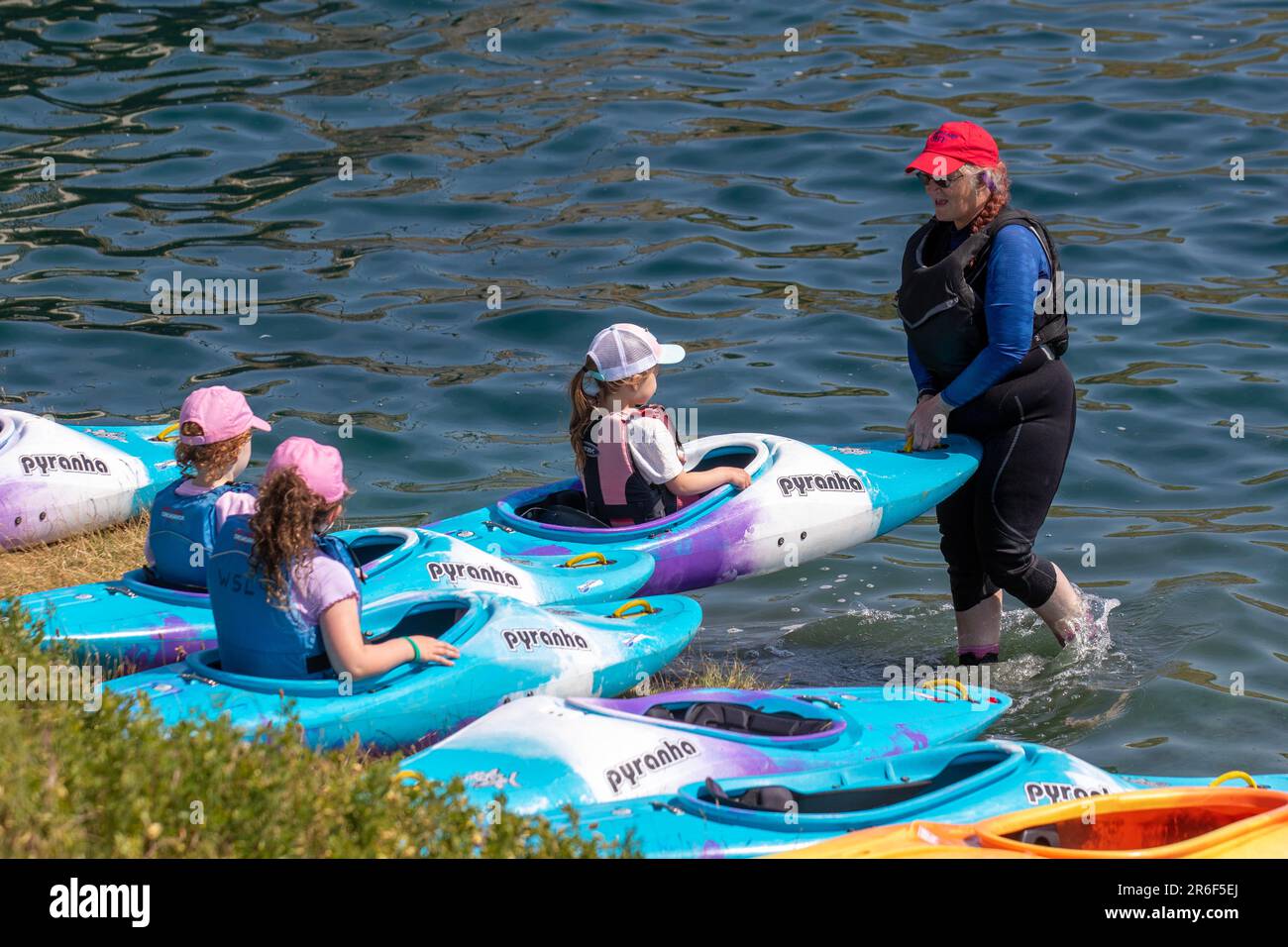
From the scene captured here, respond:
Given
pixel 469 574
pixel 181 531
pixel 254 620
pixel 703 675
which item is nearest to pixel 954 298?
pixel 703 675

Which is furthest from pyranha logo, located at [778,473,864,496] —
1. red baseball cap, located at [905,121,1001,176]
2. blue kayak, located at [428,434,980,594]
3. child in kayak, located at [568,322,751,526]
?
red baseball cap, located at [905,121,1001,176]

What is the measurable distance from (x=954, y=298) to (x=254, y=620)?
136 inches

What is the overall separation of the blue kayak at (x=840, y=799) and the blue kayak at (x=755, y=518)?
2.16 metres

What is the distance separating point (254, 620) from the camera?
19.1 ft

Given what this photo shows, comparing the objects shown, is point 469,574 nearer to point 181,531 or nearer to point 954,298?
point 181,531

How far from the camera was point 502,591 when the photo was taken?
23.9ft

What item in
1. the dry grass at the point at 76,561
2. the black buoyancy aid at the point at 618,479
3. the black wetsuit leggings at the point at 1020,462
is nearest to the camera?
the black wetsuit leggings at the point at 1020,462

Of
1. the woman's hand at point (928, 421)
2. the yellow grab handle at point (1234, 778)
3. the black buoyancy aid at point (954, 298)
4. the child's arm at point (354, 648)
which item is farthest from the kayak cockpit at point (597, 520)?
the yellow grab handle at point (1234, 778)

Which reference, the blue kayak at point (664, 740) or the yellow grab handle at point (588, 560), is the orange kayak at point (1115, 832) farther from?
the yellow grab handle at point (588, 560)

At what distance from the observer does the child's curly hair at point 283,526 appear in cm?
553

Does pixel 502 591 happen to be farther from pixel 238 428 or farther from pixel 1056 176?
pixel 1056 176

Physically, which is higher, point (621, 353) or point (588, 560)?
point (621, 353)

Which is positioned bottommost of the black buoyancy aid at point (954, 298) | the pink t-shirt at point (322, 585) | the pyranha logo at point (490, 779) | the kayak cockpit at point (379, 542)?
the pyranha logo at point (490, 779)
